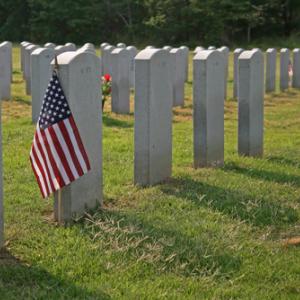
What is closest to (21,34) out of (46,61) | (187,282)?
(46,61)

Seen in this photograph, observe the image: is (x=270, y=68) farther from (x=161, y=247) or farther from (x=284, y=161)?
(x=161, y=247)

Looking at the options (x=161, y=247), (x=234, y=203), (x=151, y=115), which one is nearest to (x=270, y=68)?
(x=151, y=115)

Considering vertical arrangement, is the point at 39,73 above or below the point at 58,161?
above

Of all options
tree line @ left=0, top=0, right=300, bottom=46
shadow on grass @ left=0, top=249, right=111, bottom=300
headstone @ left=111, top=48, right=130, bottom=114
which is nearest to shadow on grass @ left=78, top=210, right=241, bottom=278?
shadow on grass @ left=0, top=249, right=111, bottom=300

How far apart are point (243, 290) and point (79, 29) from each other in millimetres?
42187

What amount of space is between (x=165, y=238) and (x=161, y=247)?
0.21 metres

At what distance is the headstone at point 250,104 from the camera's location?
8.16m

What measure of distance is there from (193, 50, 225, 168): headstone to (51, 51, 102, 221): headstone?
1950 millimetres

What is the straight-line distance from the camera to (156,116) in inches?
266

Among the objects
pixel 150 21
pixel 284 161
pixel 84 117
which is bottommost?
pixel 284 161

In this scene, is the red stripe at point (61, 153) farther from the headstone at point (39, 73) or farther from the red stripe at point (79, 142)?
the headstone at point (39, 73)

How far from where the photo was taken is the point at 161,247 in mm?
4816

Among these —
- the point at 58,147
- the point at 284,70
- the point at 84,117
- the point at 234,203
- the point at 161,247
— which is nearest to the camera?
the point at 161,247

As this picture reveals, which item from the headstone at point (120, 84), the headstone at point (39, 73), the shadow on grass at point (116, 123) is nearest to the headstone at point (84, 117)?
the headstone at point (39, 73)
